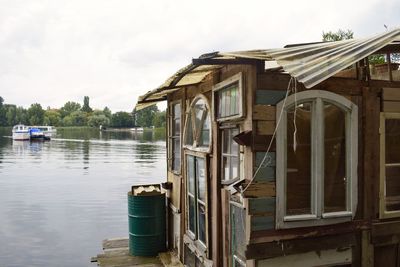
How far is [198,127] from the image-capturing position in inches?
291

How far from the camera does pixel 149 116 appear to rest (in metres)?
170

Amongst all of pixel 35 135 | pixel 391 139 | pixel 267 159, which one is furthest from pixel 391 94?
pixel 35 135

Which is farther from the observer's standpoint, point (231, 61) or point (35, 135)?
point (35, 135)

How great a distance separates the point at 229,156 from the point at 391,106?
97.4 inches

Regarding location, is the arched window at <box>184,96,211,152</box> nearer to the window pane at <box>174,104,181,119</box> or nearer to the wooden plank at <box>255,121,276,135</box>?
the window pane at <box>174,104,181,119</box>

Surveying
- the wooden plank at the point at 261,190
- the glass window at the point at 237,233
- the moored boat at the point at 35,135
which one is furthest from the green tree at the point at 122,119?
the wooden plank at the point at 261,190

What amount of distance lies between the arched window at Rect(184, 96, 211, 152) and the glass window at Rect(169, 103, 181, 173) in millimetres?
965

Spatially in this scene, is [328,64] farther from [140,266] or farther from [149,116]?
[149,116]

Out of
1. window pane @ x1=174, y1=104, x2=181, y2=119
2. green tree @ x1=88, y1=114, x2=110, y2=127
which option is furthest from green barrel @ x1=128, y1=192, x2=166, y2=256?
green tree @ x1=88, y1=114, x2=110, y2=127

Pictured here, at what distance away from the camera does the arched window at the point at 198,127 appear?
695 centimetres

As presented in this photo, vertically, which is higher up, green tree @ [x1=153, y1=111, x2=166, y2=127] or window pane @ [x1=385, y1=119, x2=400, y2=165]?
green tree @ [x1=153, y1=111, x2=166, y2=127]

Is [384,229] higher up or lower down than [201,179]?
lower down

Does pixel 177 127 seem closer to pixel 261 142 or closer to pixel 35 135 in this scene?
pixel 261 142

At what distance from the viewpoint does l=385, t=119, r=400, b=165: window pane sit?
5.83m
